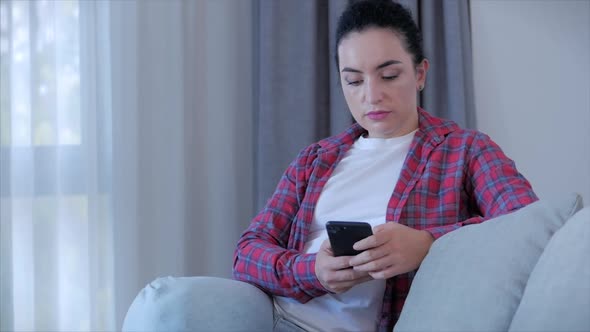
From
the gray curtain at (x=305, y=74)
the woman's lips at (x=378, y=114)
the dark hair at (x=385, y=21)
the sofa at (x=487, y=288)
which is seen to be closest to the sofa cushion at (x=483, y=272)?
the sofa at (x=487, y=288)

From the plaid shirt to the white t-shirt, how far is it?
0.07 feet

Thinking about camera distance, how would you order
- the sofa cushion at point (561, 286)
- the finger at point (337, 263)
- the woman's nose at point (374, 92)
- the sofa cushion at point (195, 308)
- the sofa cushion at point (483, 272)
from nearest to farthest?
the sofa cushion at point (561, 286), the sofa cushion at point (483, 272), the sofa cushion at point (195, 308), the finger at point (337, 263), the woman's nose at point (374, 92)

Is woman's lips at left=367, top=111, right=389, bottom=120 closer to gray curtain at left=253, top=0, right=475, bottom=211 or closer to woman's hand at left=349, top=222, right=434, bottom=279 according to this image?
woman's hand at left=349, top=222, right=434, bottom=279

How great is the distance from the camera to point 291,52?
2148 mm

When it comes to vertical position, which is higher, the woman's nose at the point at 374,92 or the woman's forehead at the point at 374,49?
the woman's forehead at the point at 374,49

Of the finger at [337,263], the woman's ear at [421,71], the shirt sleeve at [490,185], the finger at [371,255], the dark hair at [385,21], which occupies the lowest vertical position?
the finger at [337,263]

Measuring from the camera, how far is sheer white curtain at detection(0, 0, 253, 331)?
2086 mm

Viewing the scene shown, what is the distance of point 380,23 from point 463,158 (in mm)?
352

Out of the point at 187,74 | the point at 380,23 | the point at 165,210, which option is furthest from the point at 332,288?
the point at 187,74

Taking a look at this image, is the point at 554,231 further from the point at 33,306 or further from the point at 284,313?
the point at 33,306

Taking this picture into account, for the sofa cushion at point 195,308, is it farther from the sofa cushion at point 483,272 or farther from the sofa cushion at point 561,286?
the sofa cushion at point 561,286

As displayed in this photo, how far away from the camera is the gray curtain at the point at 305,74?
2.09m

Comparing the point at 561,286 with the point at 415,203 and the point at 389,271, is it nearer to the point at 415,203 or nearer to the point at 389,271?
the point at 389,271

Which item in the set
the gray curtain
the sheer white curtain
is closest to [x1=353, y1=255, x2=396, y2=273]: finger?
the gray curtain
